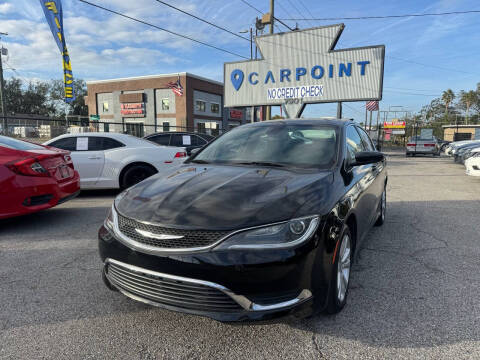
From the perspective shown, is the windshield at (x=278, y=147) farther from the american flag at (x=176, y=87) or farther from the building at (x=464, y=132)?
the building at (x=464, y=132)

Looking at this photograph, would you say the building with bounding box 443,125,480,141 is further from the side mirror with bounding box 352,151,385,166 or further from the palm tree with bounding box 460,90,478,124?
the side mirror with bounding box 352,151,385,166

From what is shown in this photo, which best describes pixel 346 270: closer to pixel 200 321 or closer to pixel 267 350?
pixel 267 350

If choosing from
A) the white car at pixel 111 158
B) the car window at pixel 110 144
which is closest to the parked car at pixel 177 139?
the white car at pixel 111 158

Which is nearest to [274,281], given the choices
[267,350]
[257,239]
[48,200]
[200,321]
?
[257,239]

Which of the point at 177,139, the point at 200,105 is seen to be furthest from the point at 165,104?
the point at 177,139

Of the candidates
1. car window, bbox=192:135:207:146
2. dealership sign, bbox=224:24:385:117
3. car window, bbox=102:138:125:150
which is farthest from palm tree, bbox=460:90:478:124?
car window, bbox=102:138:125:150

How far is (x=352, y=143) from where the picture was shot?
3.57 meters

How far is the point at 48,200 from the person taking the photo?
4641 millimetres

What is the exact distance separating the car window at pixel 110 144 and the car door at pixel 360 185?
5174 mm

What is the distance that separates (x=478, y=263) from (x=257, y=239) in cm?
296

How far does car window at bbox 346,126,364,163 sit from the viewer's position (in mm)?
3213

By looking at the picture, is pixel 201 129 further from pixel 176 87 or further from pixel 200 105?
pixel 200 105

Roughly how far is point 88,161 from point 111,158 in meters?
0.46

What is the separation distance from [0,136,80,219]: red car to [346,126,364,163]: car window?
400cm
